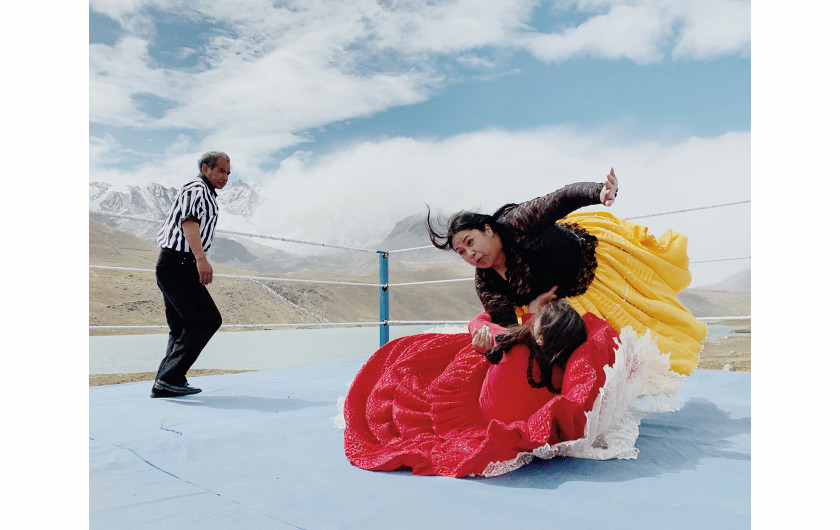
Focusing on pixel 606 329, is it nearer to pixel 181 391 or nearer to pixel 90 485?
pixel 90 485

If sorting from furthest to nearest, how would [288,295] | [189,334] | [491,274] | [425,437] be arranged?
[288,295] < [189,334] < [491,274] < [425,437]

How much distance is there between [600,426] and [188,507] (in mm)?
882

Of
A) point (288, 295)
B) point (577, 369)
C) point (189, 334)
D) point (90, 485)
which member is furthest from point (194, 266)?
point (288, 295)

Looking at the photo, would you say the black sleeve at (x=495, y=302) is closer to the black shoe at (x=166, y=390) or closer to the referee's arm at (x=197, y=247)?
the referee's arm at (x=197, y=247)

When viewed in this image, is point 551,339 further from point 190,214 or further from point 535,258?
point 190,214

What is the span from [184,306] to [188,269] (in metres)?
0.16

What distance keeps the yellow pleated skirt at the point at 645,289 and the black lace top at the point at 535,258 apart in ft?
0.23

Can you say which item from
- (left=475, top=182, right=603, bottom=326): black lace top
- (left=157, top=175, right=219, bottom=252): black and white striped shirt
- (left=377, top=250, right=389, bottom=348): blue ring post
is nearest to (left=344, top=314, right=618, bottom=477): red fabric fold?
(left=475, top=182, right=603, bottom=326): black lace top

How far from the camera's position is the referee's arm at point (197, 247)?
228 cm

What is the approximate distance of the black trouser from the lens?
234cm

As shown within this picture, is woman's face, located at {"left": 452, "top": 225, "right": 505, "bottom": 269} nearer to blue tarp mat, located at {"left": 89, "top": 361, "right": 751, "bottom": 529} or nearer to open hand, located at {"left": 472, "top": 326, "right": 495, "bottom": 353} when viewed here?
open hand, located at {"left": 472, "top": 326, "right": 495, "bottom": 353}

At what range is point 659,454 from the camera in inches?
52.6

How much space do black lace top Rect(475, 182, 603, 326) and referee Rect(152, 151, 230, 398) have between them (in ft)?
4.45

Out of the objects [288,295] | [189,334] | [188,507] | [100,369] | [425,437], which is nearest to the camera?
[188,507]
